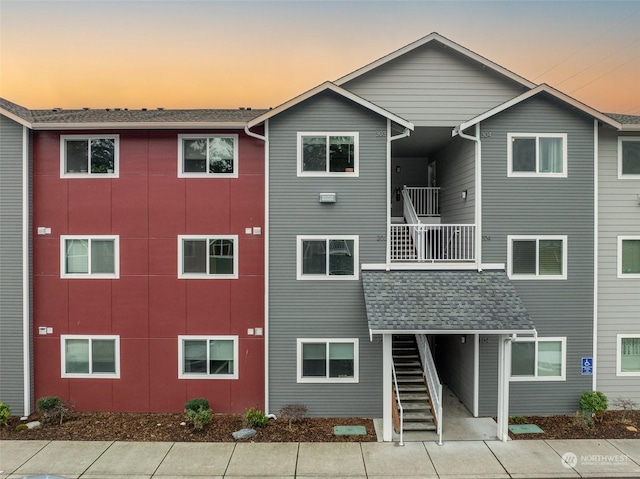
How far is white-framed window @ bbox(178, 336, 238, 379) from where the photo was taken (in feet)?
32.4

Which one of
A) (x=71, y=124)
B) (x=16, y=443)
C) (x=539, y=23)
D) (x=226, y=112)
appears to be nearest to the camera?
(x=16, y=443)

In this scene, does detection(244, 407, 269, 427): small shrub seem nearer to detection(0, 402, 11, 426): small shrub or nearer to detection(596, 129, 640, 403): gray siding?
Result: detection(0, 402, 11, 426): small shrub

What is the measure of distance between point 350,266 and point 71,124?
330 inches

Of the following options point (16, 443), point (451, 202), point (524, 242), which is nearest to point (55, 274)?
point (16, 443)

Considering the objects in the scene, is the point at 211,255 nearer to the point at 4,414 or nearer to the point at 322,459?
the point at 322,459

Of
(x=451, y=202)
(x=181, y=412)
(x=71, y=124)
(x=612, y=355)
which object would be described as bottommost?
(x=181, y=412)

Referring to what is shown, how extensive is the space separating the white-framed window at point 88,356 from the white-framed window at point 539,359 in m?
11.0

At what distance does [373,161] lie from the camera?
964 cm

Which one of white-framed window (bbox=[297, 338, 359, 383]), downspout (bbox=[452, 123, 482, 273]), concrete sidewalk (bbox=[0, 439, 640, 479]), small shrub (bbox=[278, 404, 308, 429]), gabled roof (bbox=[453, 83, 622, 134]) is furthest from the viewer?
downspout (bbox=[452, 123, 482, 273])

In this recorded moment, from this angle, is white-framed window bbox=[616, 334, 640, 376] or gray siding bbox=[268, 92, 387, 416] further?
white-framed window bbox=[616, 334, 640, 376]

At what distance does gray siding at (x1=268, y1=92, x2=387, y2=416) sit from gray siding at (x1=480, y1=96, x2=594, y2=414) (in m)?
3.08

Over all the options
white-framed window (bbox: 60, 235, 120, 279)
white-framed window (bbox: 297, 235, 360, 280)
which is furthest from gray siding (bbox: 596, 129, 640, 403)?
white-framed window (bbox: 60, 235, 120, 279)

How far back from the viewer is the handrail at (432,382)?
27.3 feet

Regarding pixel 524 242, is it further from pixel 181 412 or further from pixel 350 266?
pixel 181 412
